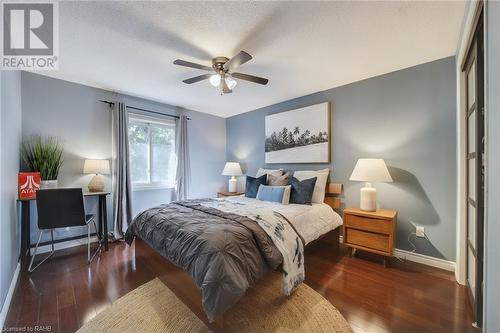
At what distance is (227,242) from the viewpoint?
1615 mm

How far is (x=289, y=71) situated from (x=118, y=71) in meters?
2.23

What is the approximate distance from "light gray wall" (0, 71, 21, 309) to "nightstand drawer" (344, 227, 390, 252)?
334cm

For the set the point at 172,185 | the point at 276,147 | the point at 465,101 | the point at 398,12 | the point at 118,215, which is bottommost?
the point at 118,215

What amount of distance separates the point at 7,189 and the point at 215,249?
2.08 metres

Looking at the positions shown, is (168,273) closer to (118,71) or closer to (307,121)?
(118,71)

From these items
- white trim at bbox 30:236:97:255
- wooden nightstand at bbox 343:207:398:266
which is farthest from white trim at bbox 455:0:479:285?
white trim at bbox 30:236:97:255

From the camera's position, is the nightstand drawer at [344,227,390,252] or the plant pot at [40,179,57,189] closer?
the nightstand drawer at [344,227,390,252]

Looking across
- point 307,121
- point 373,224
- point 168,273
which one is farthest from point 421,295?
point 307,121

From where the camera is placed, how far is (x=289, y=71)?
275 centimetres

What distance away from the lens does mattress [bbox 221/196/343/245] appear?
2432 mm

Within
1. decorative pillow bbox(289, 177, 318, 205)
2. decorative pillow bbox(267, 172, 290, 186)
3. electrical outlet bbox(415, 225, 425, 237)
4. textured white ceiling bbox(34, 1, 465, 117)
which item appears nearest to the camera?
textured white ceiling bbox(34, 1, 465, 117)

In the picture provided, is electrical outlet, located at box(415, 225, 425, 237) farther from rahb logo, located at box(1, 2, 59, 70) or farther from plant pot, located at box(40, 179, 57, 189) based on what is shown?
plant pot, located at box(40, 179, 57, 189)

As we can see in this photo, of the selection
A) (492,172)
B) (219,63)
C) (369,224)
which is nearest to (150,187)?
(219,63)

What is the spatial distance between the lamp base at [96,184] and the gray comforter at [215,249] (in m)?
1.29
